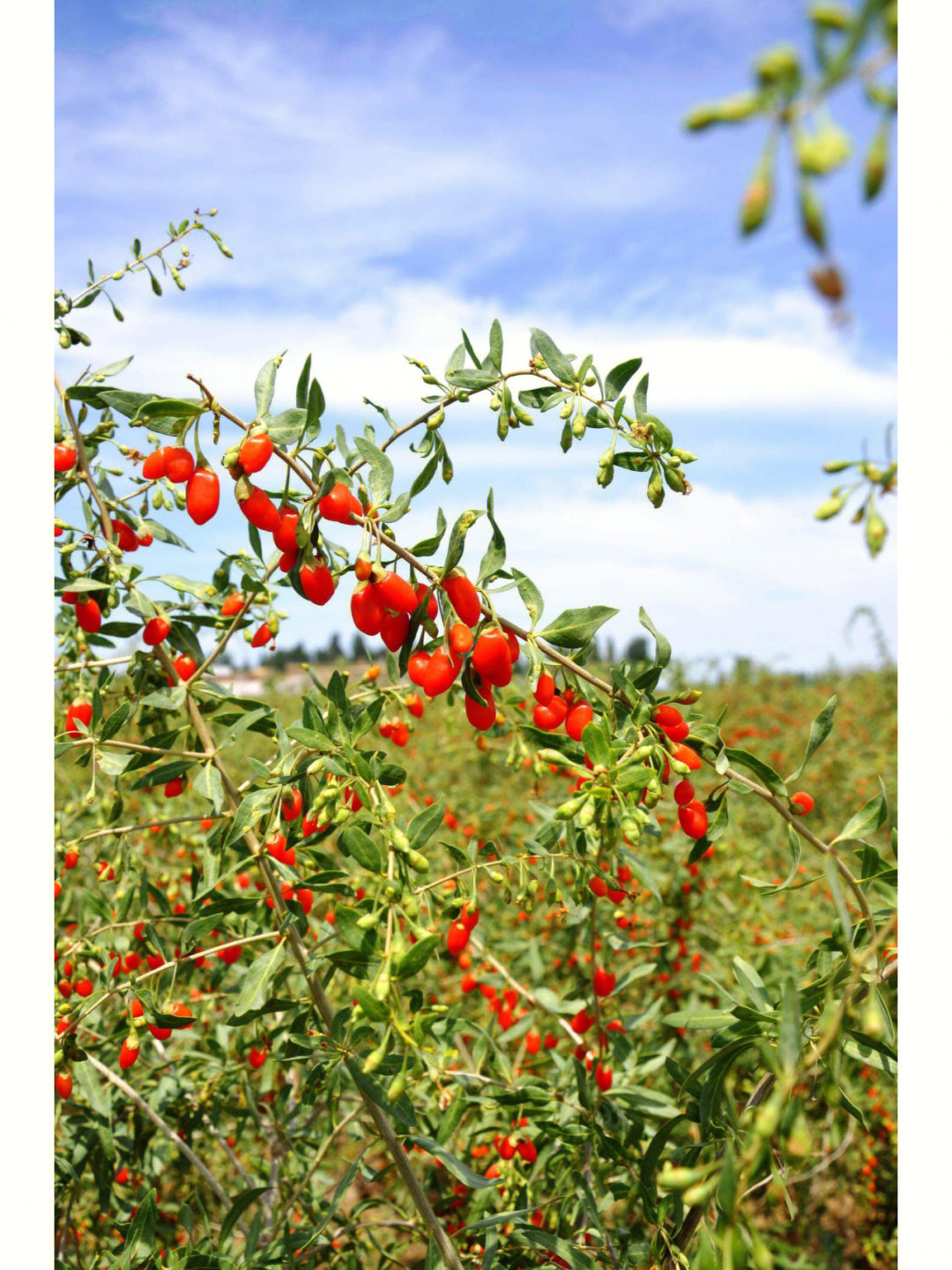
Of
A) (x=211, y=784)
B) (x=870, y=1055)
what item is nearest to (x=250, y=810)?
(x=211, y=784)

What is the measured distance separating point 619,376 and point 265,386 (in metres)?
0.46

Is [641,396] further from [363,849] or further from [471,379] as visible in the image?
[363,849]

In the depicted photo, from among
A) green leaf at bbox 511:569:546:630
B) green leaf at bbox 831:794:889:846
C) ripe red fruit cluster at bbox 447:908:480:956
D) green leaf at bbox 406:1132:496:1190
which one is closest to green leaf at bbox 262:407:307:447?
green leaf at bbox 511:569:546:630

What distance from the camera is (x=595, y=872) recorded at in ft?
4.18

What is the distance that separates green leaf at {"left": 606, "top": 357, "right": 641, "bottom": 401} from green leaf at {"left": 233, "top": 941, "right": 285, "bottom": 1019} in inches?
33.3

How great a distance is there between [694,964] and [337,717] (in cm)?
208

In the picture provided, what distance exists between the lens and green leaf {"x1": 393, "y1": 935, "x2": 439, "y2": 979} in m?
0.87

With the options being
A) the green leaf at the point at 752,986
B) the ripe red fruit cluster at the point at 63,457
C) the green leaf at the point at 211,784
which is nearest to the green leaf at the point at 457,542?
the green leaf at the point at 211,784

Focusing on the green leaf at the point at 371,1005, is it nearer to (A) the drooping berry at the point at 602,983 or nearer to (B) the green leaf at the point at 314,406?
(B) the green leaf at the point at 314,406

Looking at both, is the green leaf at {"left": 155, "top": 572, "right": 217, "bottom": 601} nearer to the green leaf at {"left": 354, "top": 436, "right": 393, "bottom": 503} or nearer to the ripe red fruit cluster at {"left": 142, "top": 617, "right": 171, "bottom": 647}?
the ripe red fruit cluster at {"left": 142, "top": 617, "right": 171, "bottom": 647}

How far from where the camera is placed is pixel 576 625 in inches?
47.6
